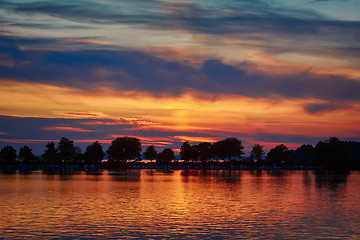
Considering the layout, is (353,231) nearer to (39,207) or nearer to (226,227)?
(226,227)

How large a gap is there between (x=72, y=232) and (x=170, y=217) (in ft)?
42.3

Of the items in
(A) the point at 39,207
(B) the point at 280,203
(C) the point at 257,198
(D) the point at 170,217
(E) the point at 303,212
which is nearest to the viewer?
(D) the point at 170,217

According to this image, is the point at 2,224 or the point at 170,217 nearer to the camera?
the point at 2,224

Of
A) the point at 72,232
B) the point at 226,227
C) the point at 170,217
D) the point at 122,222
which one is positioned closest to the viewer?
the point at 72,232

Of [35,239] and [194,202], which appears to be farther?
[194,202]

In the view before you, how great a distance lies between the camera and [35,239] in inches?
1433

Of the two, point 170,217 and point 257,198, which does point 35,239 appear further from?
point 257,198

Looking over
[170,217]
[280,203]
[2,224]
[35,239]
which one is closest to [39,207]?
[2,224]

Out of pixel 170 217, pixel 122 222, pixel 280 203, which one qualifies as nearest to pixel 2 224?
pixel 122 222

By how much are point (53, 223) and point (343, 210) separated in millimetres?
34266

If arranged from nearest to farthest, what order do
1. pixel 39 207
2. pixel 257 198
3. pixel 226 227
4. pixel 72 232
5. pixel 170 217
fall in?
1. pixel 72 232
2. pixel 226 227
3. pixel 170 217
4. pixel 39 207
5. pixel 257 198

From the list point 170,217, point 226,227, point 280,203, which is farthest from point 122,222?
point 280,203

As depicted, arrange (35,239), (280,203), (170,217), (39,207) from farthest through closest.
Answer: (280,203) < (39,207) < (170,217) < (35,239)

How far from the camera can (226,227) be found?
42.8 metres
